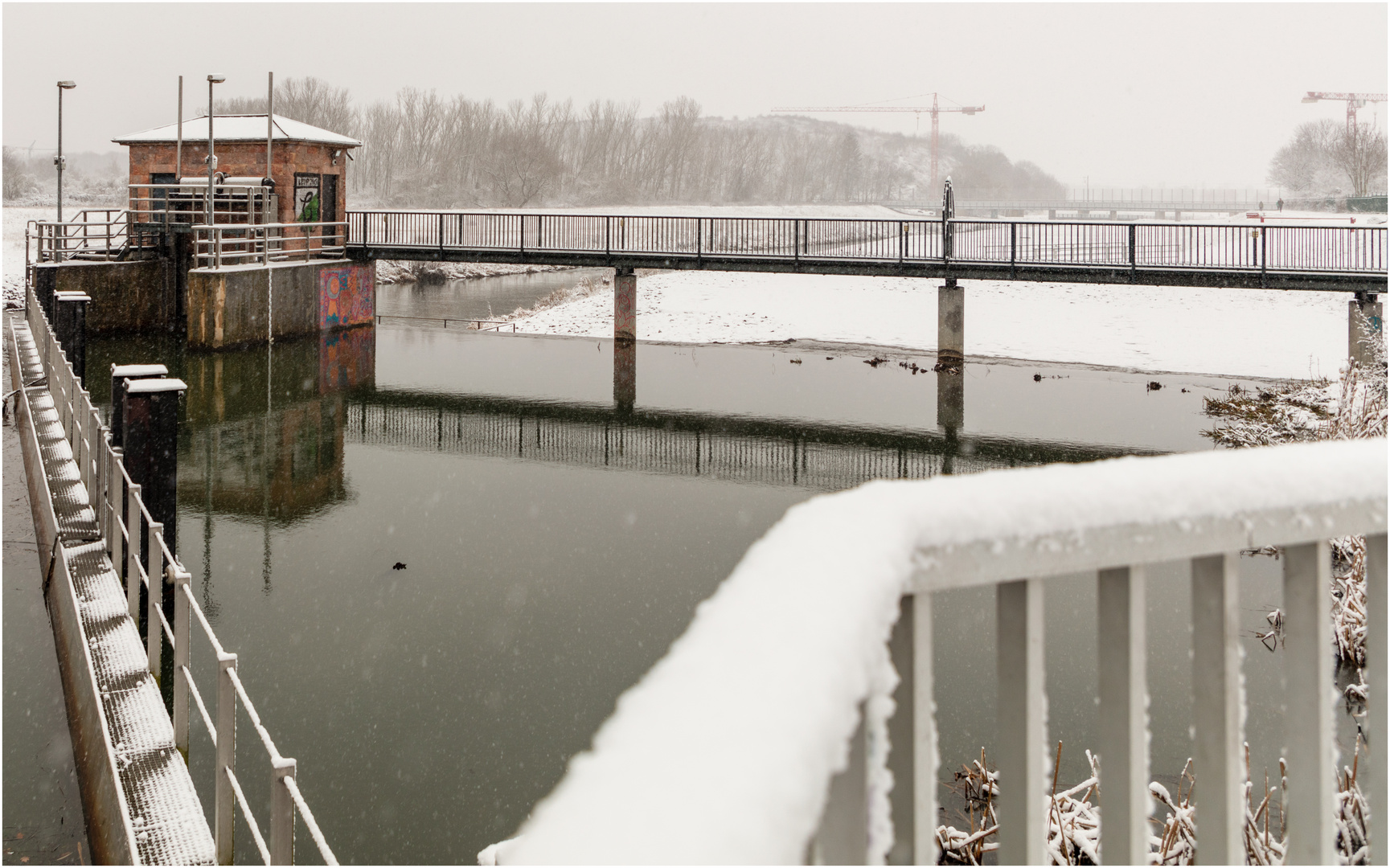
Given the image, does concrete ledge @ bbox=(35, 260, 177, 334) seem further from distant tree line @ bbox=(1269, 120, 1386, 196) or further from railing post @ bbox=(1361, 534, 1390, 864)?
distant tree line @ bbox=(1269, 120, 1386, 196)

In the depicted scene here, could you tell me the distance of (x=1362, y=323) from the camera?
21.8 meters

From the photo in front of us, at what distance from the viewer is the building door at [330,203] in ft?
106

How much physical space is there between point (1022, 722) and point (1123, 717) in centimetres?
18

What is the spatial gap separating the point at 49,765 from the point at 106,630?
1.03 meters

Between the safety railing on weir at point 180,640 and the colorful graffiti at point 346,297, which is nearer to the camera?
the safety railing on weir at point 180,640

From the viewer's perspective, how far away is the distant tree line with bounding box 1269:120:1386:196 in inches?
3253

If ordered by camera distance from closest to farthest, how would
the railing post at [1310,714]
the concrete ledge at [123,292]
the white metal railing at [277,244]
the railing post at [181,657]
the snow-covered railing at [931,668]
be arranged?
1. the snow-covered railing at [931,668]
2. the railing post at [1310,714]
3. the railing post at [181,657]
4. the concrete ledge at [123,292]
5. the white metal railing at [277,244]

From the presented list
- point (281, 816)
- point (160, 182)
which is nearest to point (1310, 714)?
point (281, 816)

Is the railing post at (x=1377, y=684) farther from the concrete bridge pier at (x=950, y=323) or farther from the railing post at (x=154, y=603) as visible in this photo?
the concrete bridge pier at (x=950, y=323)

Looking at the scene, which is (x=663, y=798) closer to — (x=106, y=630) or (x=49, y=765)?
(x=49, y=765)

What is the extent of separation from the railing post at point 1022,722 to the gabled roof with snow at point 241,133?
3176 cm

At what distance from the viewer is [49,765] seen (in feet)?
22.5

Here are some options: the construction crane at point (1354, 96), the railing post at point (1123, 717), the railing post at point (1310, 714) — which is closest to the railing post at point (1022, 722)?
the railing post at point (1123, 717)

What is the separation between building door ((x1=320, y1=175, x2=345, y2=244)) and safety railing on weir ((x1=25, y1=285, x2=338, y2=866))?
18.1 m
